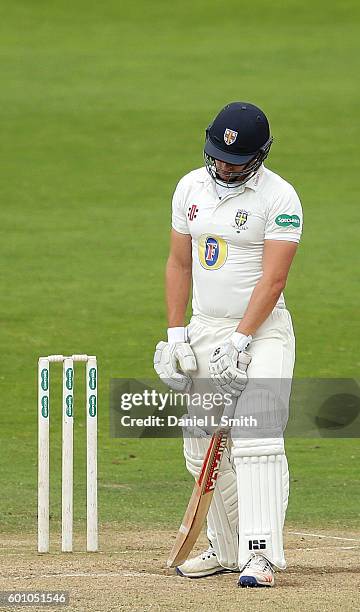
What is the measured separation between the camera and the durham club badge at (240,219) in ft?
19.7

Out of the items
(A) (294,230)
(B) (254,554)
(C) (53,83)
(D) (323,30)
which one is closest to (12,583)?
(B) (254,554)

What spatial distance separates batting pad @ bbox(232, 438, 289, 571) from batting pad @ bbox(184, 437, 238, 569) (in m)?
0.32

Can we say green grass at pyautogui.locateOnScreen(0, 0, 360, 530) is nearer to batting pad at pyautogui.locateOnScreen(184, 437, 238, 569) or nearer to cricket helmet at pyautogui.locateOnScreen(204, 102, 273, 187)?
batting pad at pyautogui.locateOnScreen(184, 437, 238, 569)

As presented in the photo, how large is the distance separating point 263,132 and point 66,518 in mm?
2039

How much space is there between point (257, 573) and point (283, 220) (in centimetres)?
139

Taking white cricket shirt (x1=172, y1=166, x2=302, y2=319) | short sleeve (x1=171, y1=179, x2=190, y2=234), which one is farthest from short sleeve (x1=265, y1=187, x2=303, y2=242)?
short sleeve (x1=171, y1=179, x2=190, y2=234)

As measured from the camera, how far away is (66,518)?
6867 millimetres

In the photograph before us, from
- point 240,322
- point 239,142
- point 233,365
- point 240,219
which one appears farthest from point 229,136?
point 233,365

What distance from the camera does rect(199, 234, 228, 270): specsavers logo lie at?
6.09 meters

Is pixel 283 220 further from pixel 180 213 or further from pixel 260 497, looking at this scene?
pixel 260 497

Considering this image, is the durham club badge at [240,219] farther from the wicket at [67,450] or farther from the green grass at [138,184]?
the green grass at [138,184]

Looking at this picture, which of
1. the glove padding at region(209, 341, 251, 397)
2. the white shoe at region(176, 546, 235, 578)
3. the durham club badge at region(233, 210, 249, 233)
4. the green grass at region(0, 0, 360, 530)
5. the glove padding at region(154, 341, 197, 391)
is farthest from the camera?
the green grass at region(0, 0, 360, 530)

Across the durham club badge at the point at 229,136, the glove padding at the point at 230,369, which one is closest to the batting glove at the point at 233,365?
the glove padding at the point at 230,369

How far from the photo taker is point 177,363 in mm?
6246
